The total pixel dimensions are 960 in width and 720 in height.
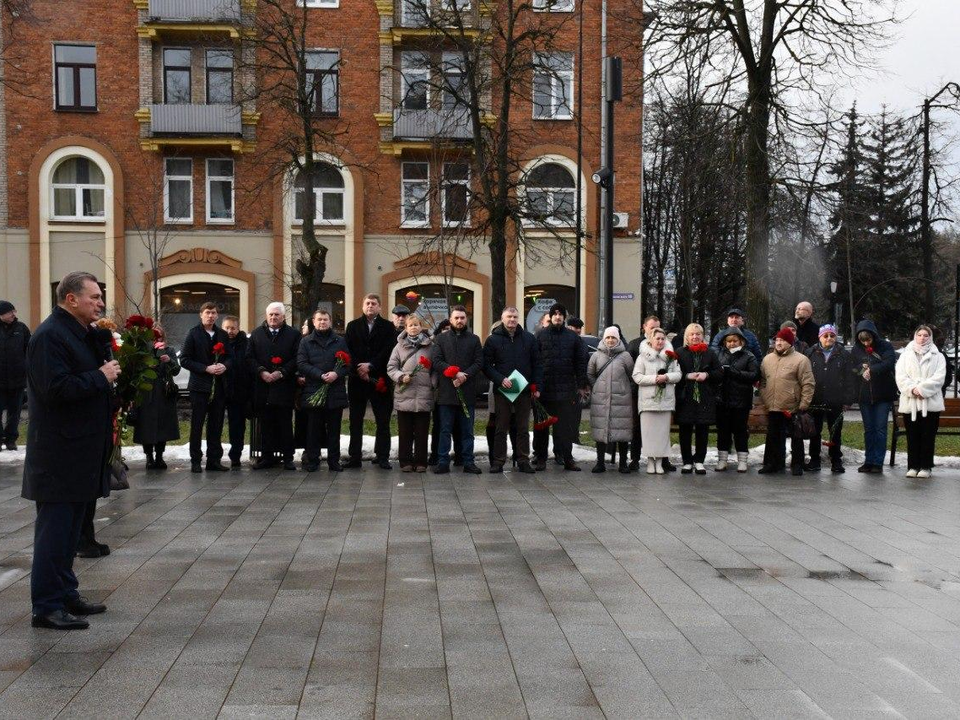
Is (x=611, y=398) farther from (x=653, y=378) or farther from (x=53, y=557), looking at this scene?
(x=53, y=557)

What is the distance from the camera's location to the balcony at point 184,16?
35.0 metres

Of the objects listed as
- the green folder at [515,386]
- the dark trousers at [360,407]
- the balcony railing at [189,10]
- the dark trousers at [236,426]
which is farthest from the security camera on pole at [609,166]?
the balcony railing at [189,10]

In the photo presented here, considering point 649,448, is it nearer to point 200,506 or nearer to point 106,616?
point 200,506

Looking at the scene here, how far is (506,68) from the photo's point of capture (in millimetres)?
23297

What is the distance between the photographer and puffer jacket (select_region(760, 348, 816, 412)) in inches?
569

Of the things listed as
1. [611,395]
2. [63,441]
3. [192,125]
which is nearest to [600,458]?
[611,395]

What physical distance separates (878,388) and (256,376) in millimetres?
8012

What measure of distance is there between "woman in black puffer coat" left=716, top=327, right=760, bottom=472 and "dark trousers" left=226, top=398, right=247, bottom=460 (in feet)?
20.3

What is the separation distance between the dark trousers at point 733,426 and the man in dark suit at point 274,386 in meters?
5.51

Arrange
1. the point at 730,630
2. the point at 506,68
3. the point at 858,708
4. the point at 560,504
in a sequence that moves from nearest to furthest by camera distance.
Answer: the point at 858,708, the point at 730,630, the point at 560,504, the point at 506,68

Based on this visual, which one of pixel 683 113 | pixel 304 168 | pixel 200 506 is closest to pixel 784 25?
pixel 683 113

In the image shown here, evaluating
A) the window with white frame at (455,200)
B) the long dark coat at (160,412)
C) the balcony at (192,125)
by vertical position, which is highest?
the balcony at (192,125)

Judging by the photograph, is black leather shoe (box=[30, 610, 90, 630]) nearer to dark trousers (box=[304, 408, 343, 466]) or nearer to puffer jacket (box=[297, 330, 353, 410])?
puffer jacket (box=[297, 330, 353, 410])

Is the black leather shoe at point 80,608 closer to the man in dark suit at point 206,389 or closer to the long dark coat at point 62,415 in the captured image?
the long dark coat at point 62,415
